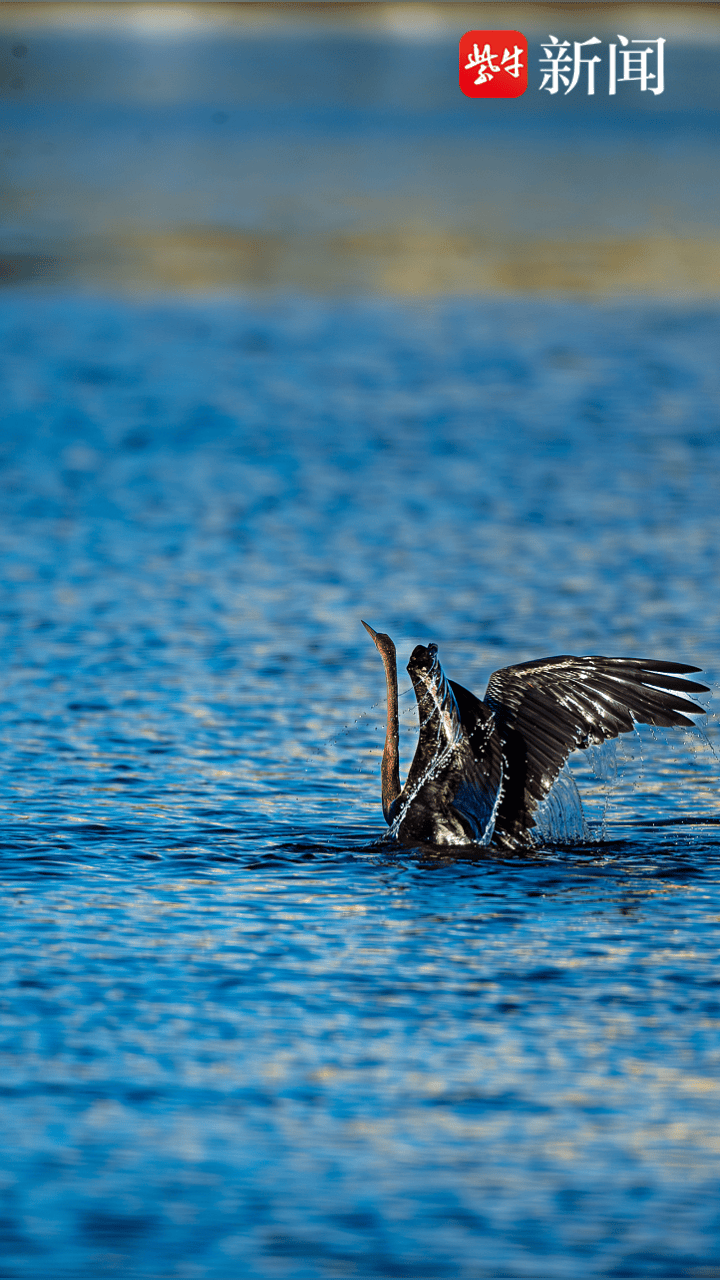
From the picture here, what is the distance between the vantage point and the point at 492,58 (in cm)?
3022

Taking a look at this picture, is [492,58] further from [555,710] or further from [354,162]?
[555,710]

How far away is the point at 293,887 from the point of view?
8.44 meters

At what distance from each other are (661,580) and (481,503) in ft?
8.78

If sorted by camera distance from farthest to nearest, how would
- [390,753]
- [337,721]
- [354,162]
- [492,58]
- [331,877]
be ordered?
1. [354,162]
2. [492,58]
3. [337,721]
4. [390,753]
5. [331,877]

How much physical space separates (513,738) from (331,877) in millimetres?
1128

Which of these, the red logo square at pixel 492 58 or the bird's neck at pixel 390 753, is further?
the red logo square at pixel 492 58

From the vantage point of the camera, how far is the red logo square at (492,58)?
30453mm

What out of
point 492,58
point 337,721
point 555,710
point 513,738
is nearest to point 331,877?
point 513,738

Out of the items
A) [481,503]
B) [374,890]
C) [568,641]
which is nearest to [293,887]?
[374,890]

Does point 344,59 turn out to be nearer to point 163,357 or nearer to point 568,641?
point 163,357

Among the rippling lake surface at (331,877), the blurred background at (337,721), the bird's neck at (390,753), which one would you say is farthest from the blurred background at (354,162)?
the bird's neck at (390,753)

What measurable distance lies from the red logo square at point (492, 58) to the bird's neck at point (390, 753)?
2233cm

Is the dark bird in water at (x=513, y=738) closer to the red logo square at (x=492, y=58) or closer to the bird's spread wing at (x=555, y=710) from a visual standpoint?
the bird's spread wing at (x=555, y=710)

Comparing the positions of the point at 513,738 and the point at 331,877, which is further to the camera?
the point at 513,738
